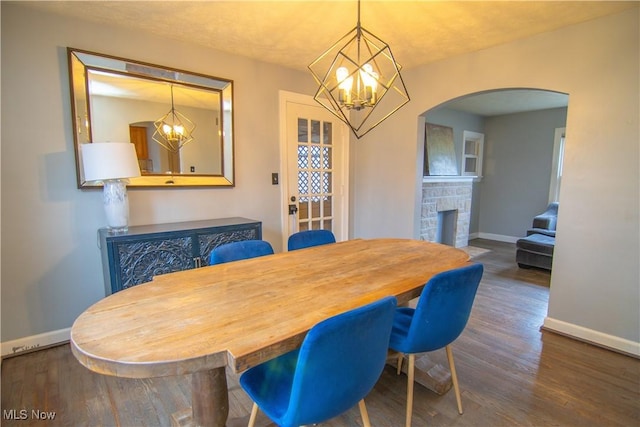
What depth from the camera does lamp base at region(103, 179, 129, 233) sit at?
233cm

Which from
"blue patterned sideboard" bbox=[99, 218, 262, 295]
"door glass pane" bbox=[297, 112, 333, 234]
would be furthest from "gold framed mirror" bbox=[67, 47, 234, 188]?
"door glass pane" bbox=[297, 112, 333, 234]

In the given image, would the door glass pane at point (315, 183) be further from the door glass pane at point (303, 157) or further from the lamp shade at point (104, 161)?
the lamp shade at point (104, 161)

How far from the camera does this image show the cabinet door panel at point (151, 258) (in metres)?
2.24

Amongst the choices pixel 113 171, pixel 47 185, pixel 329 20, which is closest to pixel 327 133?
pixel 329 20

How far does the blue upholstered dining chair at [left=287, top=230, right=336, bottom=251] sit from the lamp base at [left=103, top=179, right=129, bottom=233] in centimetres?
128

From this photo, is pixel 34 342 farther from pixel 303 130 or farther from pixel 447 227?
pixel 447 227

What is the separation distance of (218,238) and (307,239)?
0.82 metres

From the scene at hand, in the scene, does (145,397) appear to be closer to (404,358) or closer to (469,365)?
(404,358)

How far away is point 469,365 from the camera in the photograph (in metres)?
2.17

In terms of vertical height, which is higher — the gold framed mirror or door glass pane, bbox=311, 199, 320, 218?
the gold framed mirror

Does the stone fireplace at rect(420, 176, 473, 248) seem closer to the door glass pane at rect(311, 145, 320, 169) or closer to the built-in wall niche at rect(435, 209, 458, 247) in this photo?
the built-in wall niche at rect(435, 209, 458, 247)

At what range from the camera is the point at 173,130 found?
9.30 ft

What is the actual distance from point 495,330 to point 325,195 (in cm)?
234

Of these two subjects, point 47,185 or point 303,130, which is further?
point 303,130
